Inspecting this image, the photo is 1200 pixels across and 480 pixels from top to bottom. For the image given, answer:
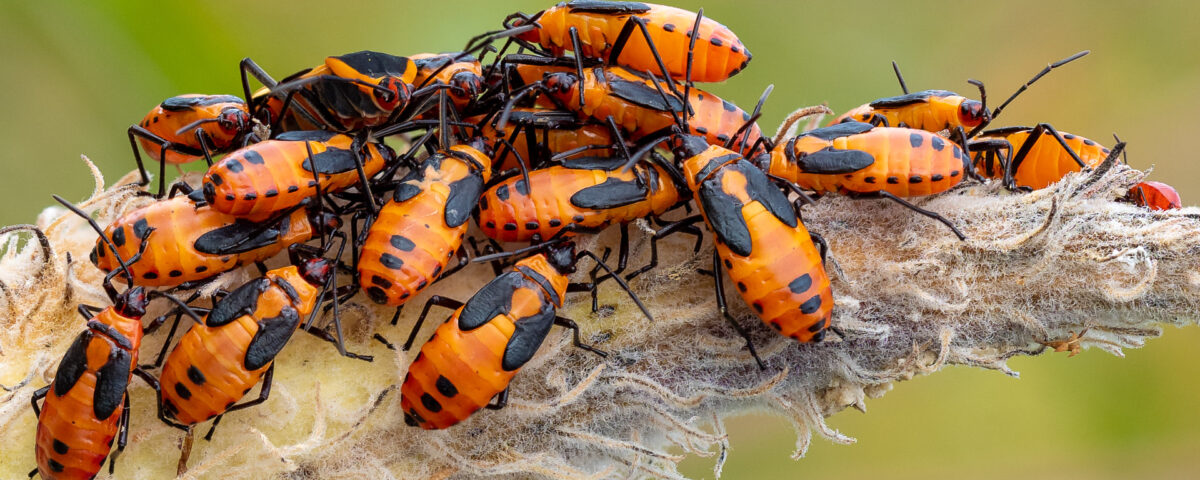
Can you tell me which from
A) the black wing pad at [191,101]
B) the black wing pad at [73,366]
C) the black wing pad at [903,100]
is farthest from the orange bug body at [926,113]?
the black wing pad at [73,366]

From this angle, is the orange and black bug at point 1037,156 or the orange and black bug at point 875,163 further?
the orange and black bug at point 1037,156

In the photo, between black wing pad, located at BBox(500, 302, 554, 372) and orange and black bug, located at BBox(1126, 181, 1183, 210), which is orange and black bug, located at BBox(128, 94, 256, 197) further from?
orange and black bug, located at BBox(1126, 181, 1183, 210)

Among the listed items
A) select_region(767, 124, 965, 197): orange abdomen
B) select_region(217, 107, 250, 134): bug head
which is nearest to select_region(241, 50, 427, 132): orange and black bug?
select_region(217, 107, 250, 134): bug head

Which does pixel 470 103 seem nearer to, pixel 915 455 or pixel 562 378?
pixel 562 378

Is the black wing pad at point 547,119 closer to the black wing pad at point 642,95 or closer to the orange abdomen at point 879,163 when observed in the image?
the black wing pad at point 642,95

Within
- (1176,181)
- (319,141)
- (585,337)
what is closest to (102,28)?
(319,141)

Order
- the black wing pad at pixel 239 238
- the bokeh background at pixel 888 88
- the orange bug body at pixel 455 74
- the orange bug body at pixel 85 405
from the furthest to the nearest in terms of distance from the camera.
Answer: the bokeh background at pixel 888 88 → the orange bug body at pixel 455 74 → the black wing pad at pixel 239 238 → the orange bug body at pixel 85 405
